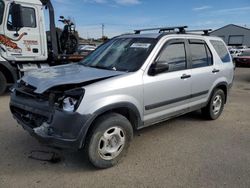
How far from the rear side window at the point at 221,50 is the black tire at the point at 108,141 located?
3.02 metres

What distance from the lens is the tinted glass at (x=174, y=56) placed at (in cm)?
453

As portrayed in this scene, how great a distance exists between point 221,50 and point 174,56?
1.86 m

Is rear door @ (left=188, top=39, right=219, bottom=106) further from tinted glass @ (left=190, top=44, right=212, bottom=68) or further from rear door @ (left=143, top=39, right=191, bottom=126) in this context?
rear door @ (left=143, top=39, right=191, bottom=126)

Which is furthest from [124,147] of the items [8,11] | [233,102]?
[8,11]

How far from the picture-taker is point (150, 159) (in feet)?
13.5

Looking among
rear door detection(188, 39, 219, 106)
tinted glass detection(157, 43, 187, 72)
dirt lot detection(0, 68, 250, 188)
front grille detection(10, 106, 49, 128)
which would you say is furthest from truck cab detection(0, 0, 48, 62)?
rear door detection(188, 39, 219, 106)

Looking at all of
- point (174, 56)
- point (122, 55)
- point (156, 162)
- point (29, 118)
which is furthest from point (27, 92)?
point (174, 56)

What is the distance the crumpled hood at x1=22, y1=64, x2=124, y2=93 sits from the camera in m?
3.58

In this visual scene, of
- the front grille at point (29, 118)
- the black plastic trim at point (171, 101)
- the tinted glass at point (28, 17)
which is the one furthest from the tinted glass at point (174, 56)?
the tinted glass at point (28, 17)

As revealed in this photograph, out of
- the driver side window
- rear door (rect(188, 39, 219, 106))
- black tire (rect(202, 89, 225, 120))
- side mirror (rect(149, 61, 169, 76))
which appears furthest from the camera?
the driver side window

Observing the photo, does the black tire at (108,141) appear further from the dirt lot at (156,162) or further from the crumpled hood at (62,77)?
the crumpled hood at (62,77)

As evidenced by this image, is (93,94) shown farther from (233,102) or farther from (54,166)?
(233,102)

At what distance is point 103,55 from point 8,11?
446 centimetres

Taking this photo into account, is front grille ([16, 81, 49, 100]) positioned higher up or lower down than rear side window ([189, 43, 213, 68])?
lower down
